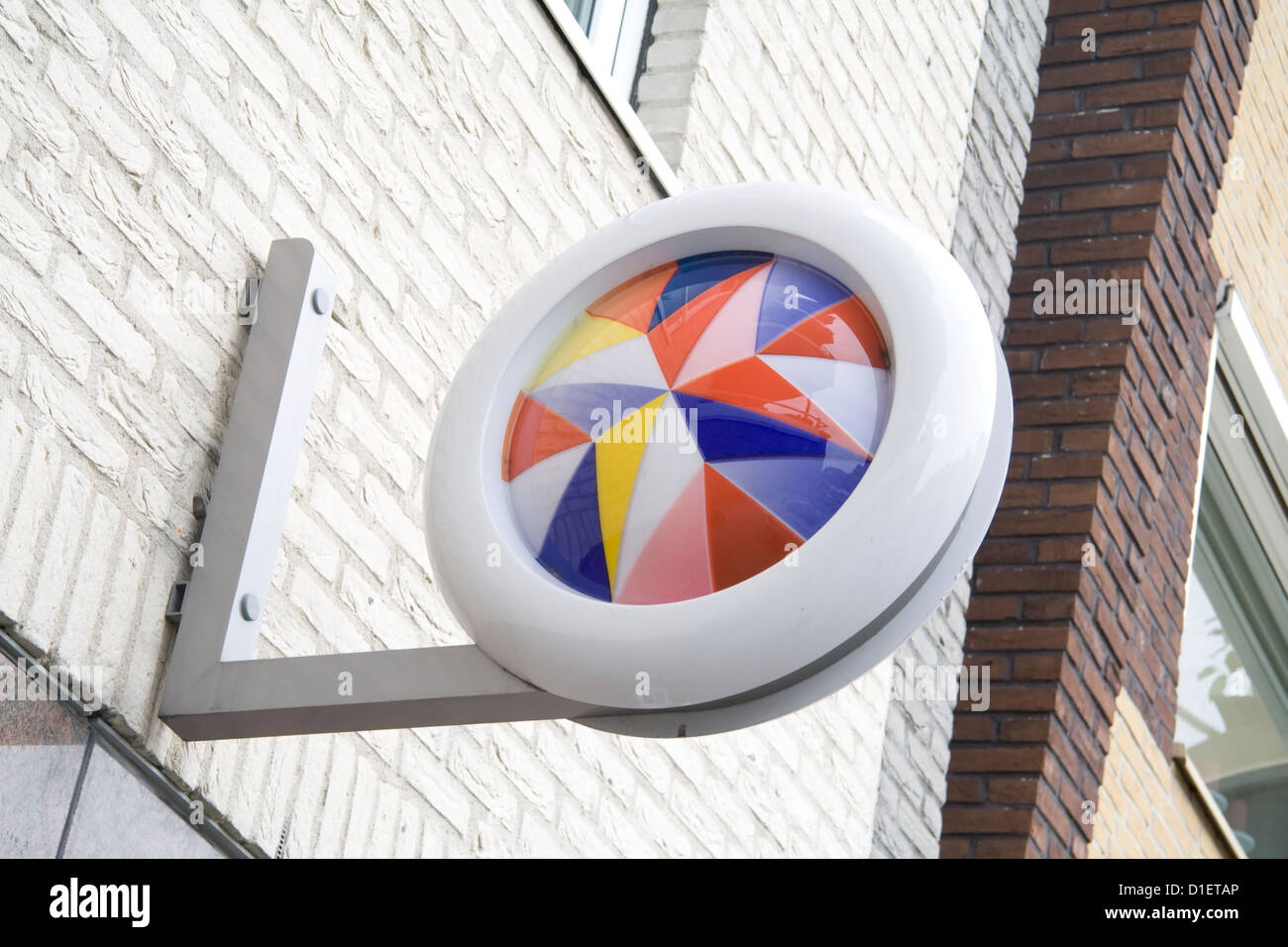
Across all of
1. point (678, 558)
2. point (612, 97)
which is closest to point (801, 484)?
point (678, 558)

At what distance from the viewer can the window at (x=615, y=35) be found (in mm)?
4633

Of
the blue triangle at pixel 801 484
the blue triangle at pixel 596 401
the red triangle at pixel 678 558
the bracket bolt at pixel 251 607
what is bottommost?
the red triangle at pixel 678 558

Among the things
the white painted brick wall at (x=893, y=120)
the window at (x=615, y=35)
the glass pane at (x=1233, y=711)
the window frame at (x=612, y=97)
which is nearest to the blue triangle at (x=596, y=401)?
the window frame at (x=612, y=97)

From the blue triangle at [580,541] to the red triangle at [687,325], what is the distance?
178 millimetres

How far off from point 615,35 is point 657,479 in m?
2.71

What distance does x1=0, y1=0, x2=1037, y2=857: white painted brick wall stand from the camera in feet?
8.85

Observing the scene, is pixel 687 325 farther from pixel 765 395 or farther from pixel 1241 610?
pixel 1241 610

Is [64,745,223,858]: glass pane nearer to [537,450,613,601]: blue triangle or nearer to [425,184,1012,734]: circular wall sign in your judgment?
[425,184,1012,734]: circular wall sign

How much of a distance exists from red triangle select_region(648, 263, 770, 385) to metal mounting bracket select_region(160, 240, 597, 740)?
0.51 m

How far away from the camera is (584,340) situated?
2.56m

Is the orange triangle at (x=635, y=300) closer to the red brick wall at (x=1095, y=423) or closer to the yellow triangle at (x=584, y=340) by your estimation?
the yellow triangle at (x=584, y=340)

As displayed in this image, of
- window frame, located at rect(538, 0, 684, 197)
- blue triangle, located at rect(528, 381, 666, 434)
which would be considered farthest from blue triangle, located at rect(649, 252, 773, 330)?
window frame, located at rect(538, 0, 684, 197)

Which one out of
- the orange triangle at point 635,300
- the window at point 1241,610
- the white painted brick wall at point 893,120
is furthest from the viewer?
the window at point 1241,610
